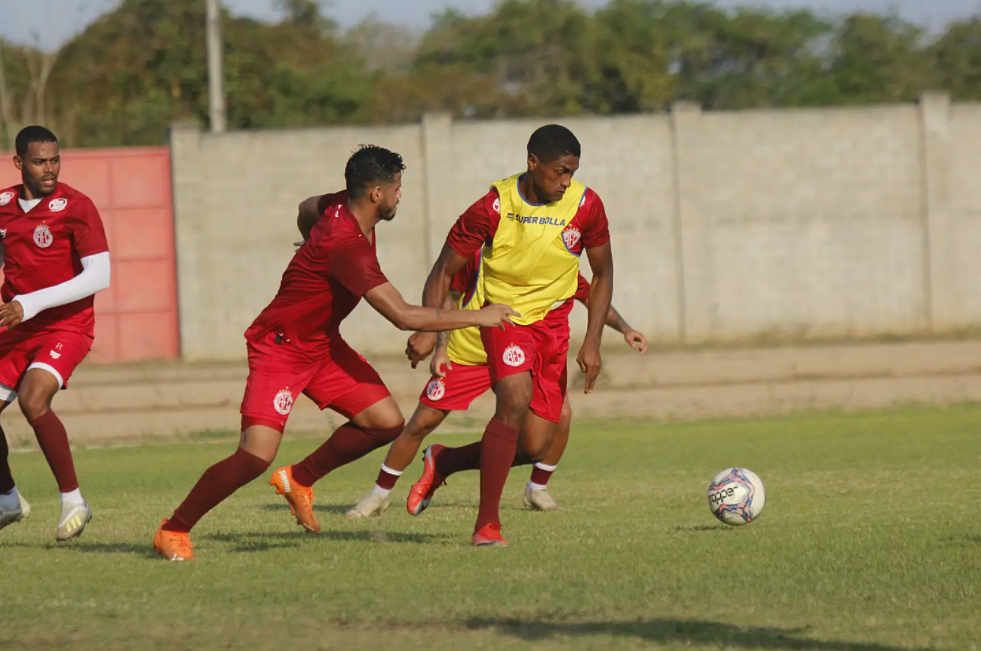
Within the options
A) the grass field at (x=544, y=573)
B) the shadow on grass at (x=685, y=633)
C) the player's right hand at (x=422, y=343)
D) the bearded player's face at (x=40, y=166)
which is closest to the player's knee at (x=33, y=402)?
the grass field at (x=544, y=573)

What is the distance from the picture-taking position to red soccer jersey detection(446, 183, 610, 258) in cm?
812

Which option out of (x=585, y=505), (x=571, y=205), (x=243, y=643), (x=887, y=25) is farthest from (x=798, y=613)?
(x=887, y=25)

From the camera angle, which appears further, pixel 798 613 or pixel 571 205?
pixel 571 205

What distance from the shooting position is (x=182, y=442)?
16328mm

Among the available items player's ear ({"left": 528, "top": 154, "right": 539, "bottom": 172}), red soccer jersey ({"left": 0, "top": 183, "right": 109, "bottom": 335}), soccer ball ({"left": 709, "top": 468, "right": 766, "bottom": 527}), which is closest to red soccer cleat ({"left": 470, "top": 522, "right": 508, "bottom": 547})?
soccer ball ({"left": 709, "top": 468, "right": 766, "bottom": 527})

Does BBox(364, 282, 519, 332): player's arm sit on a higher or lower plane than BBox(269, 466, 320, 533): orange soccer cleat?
higher

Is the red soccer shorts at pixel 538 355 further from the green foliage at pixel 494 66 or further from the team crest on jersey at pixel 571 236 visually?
the green foliage at pixel 494 66

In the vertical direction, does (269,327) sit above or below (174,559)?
above

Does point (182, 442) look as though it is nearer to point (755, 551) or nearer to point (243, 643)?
point (755, 551)

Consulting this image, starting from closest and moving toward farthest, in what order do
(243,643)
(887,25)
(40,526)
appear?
(243,643)
(40,526)
(887,25)

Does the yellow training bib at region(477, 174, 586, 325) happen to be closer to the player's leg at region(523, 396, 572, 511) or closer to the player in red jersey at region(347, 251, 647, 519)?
the player in red jersey at region(347, 251, 647, 519)

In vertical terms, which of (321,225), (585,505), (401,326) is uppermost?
(321,225)

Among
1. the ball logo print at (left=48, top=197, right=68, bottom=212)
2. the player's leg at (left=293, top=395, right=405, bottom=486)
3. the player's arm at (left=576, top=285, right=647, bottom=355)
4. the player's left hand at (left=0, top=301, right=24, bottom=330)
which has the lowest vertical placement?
the player's leg at (left=293, top=395, right=405, bottom=486)

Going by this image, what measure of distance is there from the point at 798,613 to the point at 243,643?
82.7 inches
